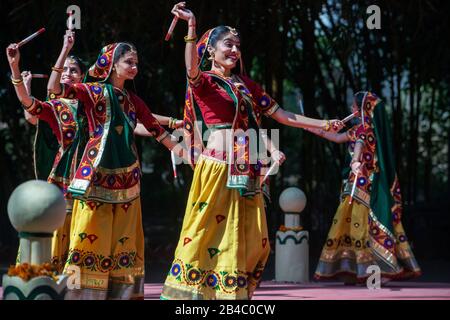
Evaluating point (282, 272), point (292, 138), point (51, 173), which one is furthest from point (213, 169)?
point (292, 138)

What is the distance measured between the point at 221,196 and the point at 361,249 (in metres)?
2.56

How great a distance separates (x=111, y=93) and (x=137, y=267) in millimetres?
956

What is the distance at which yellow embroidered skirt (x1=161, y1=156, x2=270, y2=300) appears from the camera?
503cm

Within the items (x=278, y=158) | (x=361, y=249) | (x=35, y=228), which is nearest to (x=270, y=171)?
(x=278, y=158)

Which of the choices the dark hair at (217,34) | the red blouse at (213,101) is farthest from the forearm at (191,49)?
the dark hair at (217,34)

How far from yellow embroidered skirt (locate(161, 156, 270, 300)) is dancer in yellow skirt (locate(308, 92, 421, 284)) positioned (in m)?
2.28

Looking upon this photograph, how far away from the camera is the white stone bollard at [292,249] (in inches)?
296

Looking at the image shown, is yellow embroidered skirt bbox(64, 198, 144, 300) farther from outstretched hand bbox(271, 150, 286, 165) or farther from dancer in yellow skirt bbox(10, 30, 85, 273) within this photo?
outstretched hand bbox(271, 150, 286, 165)

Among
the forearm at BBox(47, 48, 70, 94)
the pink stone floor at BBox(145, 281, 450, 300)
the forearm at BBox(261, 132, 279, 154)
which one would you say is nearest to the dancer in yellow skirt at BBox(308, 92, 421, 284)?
the pink stone floor at BBox(145, 281, 450, 300)

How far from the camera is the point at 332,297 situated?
6.31 meters

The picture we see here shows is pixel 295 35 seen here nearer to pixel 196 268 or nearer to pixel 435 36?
pixel 435 36

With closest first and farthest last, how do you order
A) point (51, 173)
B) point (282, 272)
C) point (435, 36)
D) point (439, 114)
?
point (51, 173), point (282, 272), point (435, 36), point (439, 114)

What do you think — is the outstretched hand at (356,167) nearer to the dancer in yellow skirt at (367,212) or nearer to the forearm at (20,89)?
the dancer in yellow skirt at (367,212)

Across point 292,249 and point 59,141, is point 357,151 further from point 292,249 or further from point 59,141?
point 59,141
